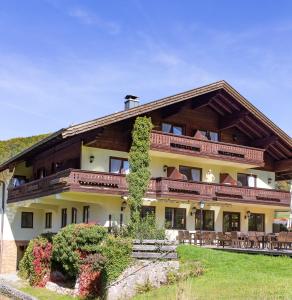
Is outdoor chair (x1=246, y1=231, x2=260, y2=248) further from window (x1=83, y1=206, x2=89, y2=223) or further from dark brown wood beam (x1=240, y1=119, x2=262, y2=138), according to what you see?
dark brown wood beam (x1=240, y1=119, x2=262, y2=138)

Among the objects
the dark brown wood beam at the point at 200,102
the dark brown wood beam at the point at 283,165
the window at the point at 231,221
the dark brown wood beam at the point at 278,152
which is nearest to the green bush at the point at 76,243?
the window at the point at 231,221

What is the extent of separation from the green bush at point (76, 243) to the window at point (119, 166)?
17.4 feet

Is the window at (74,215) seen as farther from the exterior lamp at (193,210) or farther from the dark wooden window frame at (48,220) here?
the exterior lamp at (193,210)

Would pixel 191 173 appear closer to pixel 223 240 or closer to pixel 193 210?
pixel 193 210

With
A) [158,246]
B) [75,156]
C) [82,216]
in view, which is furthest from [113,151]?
[158,246]

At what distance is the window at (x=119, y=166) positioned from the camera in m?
27.4

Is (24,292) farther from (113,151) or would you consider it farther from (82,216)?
(113,151)

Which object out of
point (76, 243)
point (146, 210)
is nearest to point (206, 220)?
point (146, 210)

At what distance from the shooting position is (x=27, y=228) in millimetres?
33906

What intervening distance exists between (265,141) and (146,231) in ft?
43.9

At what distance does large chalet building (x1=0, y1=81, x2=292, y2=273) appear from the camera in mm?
26578

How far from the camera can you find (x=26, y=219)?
3394 centimetres

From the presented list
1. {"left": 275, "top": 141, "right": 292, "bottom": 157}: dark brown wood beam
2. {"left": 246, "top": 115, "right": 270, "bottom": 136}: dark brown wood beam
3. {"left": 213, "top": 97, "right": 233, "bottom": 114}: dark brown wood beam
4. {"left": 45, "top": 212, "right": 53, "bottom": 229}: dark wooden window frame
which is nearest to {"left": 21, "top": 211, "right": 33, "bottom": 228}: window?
{"left": 45, "top": 212, "right": 53, "bottom": 229}: dark wooden window frame

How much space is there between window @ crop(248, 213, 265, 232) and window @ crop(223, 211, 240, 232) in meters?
0.99
